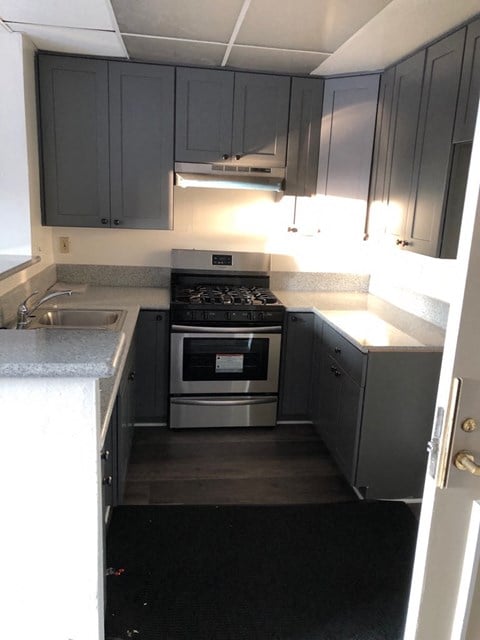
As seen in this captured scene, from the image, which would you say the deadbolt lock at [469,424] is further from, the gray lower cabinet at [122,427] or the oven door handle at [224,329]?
the oven door handle at [224,329]

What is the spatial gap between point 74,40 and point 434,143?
204cm

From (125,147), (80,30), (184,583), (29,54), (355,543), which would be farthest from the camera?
(125,147)

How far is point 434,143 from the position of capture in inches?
97.8

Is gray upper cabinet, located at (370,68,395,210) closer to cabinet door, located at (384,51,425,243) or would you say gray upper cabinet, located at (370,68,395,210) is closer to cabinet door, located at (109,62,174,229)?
cabinet door, located at (384,51,425,243)

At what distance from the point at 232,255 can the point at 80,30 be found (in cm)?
167

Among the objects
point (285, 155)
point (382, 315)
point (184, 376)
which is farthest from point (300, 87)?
point (184, 376)

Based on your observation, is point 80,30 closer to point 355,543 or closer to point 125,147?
point 125,147

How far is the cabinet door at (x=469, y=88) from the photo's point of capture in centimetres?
214

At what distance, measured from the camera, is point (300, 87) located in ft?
11.1

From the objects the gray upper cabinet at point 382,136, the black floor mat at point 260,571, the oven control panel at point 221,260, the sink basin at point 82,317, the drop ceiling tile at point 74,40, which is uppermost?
the drop ceiling tile at point 74,40

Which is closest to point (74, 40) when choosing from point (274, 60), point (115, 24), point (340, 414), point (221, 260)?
point (115, 24)

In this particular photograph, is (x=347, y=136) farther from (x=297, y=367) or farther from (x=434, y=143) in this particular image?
(x=297, y=367)

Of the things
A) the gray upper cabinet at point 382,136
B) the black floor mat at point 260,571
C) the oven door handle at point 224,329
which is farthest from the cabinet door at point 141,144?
the black floor mat at point 260,571

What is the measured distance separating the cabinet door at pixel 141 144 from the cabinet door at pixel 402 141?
4.53 feet
